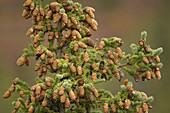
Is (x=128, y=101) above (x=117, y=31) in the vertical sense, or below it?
below

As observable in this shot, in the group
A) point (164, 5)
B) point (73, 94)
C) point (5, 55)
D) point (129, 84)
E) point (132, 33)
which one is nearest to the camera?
point (73, 94)

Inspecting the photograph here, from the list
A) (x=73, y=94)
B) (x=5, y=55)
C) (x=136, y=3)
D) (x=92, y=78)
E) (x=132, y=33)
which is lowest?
Result: (x=73, y=94)

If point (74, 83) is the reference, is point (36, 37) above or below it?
above

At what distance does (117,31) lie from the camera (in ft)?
63.4

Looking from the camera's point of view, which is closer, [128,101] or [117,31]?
[128,101]

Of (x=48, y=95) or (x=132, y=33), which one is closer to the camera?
(x=48, y=95)

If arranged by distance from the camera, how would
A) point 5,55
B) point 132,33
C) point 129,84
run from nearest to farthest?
point 129,84 → point 5,55 → point 132,33

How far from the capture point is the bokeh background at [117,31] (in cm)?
1686

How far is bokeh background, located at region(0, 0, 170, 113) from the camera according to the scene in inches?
664

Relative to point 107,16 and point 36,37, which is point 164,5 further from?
point 36,37

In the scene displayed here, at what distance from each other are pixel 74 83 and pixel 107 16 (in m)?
13.9

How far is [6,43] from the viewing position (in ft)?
59.3

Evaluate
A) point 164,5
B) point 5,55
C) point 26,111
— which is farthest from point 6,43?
point 26,111

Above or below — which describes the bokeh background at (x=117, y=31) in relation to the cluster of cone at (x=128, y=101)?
above
